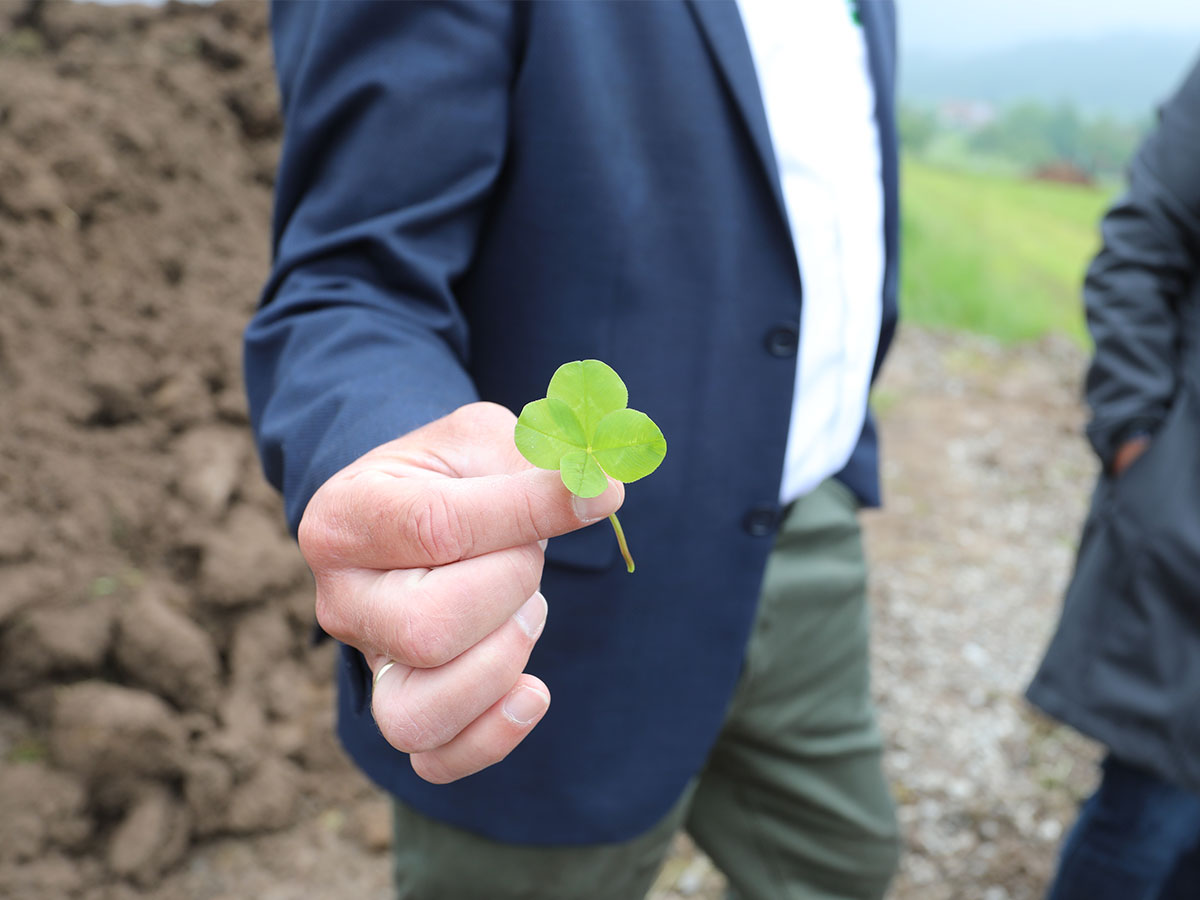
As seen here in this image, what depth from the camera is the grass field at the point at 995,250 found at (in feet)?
24.9

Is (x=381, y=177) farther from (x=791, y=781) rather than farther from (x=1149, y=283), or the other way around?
(x=1149, y=283)

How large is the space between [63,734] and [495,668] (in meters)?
2.34

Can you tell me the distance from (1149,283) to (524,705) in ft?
6.34

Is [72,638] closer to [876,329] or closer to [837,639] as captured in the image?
[837,639]

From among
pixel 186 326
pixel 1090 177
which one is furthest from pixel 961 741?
pixel 1090 177

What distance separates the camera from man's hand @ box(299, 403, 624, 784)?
687 millimetres

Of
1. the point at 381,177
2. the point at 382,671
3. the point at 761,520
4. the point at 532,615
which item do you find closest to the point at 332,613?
the point at 382,671

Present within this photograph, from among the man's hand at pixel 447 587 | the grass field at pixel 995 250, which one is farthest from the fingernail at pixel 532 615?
the grass field at pixel 995 250

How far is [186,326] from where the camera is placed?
352cm

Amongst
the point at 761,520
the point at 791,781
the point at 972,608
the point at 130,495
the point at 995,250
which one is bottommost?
the point at 995,250

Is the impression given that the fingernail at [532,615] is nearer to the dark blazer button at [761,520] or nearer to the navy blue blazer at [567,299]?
the navy blue blazer at [567,299]

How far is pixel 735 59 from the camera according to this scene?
124cm

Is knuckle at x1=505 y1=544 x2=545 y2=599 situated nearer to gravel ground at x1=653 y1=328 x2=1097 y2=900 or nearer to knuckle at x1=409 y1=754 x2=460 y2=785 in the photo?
knuckle at x1=409 y1=754 x2=460 y2=785

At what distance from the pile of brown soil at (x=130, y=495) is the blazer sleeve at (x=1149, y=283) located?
8.11ft
